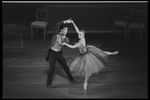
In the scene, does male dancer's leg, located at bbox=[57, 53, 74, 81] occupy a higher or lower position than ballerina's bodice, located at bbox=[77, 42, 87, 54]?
lower

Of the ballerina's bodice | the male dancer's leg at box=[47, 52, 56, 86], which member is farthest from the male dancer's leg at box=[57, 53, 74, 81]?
the ballerina's bodice

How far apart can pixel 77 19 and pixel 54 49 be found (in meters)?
4.54

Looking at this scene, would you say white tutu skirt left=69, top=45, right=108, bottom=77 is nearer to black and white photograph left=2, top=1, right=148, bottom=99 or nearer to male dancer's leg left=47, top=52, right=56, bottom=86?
black and white photograph left=2, top=1, right=148, bottom=99

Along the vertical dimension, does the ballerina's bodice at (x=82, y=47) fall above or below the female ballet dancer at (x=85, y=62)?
above

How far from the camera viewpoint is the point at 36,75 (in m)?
9.62

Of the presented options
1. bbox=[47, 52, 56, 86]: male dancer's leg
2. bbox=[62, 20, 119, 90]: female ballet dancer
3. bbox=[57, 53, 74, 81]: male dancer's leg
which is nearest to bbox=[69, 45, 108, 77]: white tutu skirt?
bbox=[62, 20, 119, 90]: female ballet dancer

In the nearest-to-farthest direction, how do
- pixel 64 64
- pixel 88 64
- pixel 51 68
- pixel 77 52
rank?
1. pixel 88 64
2. pixel 51 68
3. pixel 64 64
4. pixel 77 52

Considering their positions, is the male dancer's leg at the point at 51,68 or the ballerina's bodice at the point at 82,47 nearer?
the ballerina's bodice at the point at 82,47

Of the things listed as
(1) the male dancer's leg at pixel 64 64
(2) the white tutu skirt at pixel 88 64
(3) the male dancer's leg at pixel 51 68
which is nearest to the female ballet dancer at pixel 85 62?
(2) the white tutu skirt at pixel 88 64

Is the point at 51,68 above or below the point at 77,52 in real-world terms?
above

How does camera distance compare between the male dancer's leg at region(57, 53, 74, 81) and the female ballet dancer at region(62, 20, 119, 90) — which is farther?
the male dancer's leg at region(57, 53, 74, 81)

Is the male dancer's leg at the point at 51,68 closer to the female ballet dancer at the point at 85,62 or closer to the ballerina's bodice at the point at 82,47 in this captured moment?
the female ballet dancer at the point at 85,62

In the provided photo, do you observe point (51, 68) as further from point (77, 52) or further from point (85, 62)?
point (77, 52)

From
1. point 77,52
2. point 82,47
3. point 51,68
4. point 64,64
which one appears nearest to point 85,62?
point 82,47
